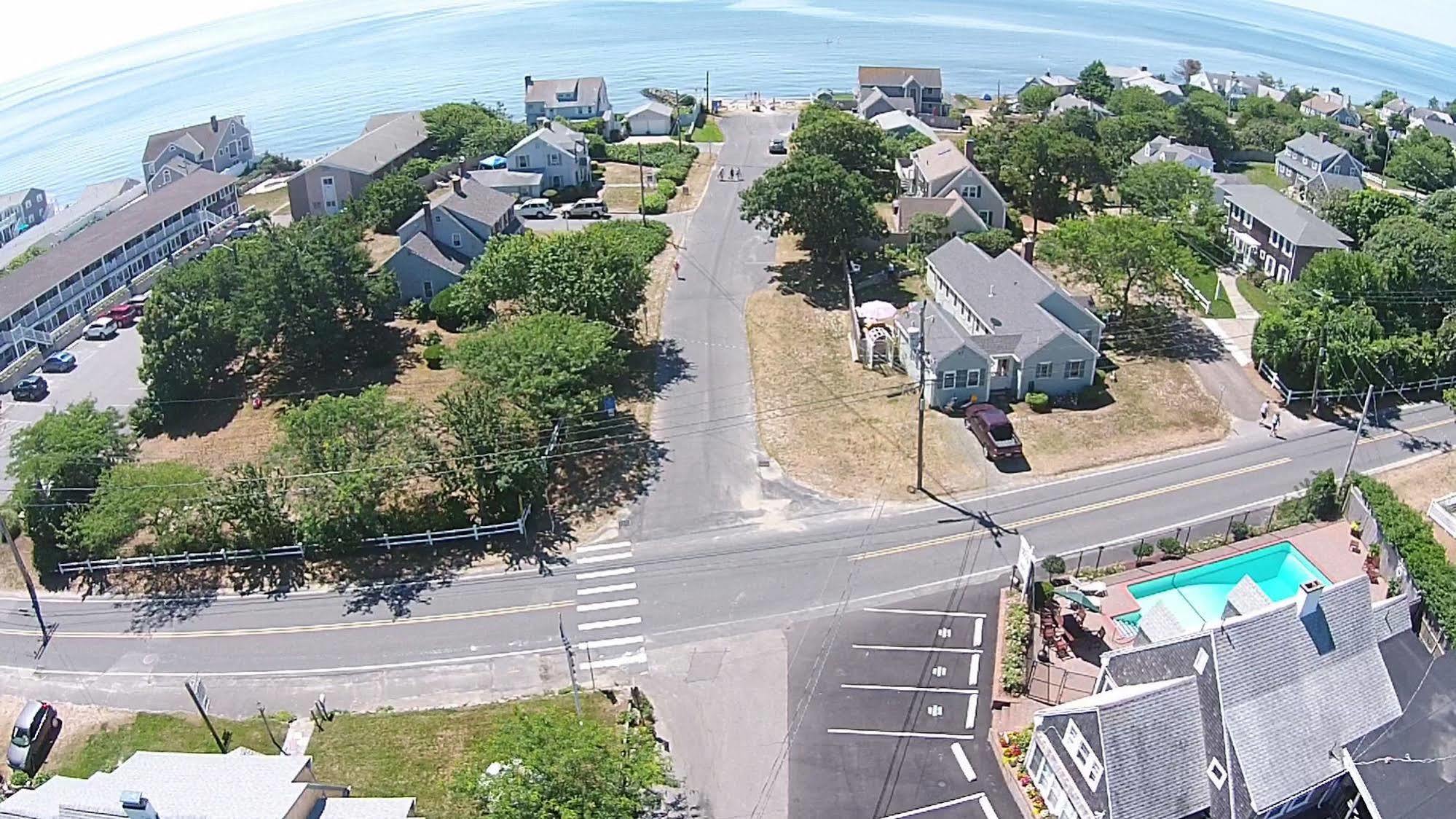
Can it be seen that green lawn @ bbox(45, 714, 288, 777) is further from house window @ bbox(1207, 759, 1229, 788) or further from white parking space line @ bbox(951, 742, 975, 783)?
house window @ bbox(1207, 759, 1229, 788)

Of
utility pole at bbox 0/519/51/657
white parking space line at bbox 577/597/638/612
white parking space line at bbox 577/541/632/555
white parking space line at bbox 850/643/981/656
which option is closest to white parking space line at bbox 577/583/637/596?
white parking space line at bbox 577/597/638/612

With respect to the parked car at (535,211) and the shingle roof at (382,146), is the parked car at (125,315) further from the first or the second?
the parked car at (535,211)

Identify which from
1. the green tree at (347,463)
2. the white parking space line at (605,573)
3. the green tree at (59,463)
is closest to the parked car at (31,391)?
the green tree at (59,463)

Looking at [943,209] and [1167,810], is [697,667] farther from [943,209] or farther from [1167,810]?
[943,209]

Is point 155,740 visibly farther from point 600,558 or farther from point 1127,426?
point 1127,426

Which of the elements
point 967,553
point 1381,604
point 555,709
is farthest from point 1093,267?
point 555,709

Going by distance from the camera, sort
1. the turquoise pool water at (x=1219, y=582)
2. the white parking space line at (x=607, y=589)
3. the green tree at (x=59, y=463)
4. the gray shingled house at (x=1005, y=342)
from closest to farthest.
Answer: the turquoise pool water at (x=1219, y=582) < the white parking space line at (x=607, y=589) < the green tree at (x=59, y=463) < the gray shingled house at (x=1005, y=342)
